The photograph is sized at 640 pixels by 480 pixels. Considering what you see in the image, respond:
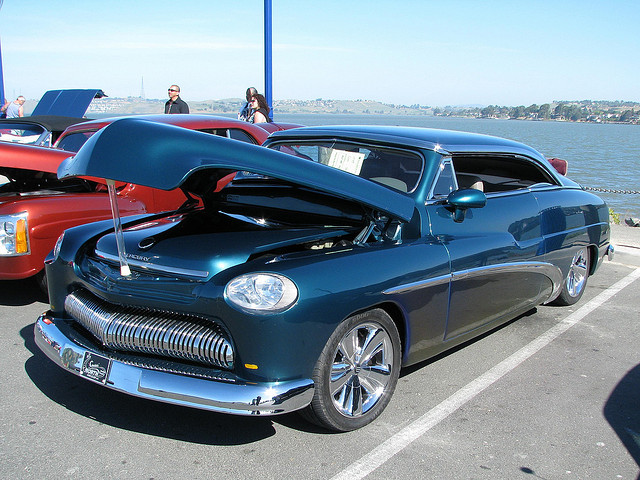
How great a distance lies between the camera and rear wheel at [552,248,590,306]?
19.0ft

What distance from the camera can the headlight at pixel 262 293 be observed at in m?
2.92

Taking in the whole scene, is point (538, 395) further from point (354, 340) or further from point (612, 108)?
point (612, 108)

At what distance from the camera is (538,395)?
394 cm

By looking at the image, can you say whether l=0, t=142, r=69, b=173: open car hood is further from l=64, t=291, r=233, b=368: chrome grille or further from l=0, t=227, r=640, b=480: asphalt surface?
l=64, t=291, r=233, b=368: chrome grille

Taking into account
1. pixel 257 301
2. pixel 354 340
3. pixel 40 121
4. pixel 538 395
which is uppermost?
pixel 40 121

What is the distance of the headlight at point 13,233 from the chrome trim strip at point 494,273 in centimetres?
302

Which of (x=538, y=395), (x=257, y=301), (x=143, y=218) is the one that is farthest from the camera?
(x=143, y=218)

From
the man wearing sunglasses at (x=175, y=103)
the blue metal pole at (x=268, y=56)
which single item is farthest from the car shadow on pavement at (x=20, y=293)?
the blue metal pole at (x=268, y=56)

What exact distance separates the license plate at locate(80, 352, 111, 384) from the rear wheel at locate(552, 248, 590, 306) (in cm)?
407

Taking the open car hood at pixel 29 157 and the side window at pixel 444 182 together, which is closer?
the side window at pixel 444 182

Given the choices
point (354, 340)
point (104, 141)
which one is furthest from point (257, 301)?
point (104, 141)

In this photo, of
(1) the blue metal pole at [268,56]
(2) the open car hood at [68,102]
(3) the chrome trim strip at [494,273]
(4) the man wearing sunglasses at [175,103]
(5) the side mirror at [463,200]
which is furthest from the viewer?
(1) the blue metal pole at [268,56]

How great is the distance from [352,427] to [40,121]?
6830 millimetres

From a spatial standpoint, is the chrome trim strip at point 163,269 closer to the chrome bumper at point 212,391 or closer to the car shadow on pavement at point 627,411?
the chrome bumper at point 212,391
